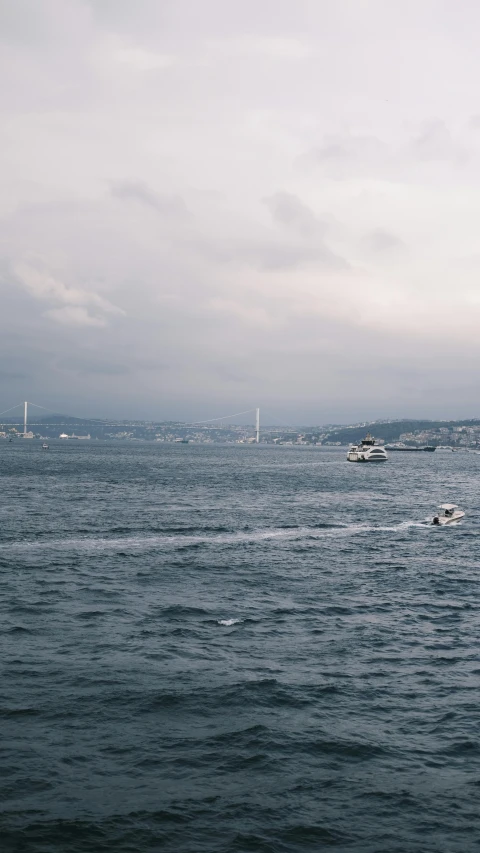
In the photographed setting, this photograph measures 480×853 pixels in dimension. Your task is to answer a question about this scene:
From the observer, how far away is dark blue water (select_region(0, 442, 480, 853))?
19.2 meters

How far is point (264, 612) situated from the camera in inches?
1578

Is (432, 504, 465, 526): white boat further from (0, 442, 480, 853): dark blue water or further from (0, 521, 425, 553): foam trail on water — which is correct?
(0, 442, 480, 853): dark blue water

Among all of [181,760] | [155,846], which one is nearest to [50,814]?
[155,846]

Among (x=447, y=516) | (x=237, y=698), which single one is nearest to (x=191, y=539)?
(x=447, y=516)

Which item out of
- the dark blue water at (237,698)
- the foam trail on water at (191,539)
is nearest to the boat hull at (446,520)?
the foam trail on water at (191,539)

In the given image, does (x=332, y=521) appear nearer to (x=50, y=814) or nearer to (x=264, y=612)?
(x=264, y=612)

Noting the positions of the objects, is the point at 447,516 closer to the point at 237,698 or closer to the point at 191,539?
the point at 191,539

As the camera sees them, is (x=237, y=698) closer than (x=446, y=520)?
Yes

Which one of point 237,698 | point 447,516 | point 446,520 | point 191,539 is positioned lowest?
point 237,698

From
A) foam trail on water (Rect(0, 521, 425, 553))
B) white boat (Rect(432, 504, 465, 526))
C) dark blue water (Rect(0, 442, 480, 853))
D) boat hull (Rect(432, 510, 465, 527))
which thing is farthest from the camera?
white boat (Rect(432, 504, 465, 526))

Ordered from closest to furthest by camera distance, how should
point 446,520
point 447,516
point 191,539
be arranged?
point 191,539 → point 446,520 → point 447,516

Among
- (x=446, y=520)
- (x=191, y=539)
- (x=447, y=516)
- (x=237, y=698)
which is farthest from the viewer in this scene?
(x=447, y=516)

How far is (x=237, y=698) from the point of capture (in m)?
27.2

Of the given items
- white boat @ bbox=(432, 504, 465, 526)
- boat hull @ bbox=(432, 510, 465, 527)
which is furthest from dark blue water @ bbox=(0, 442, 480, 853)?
white boat @ bbox=(432, 504, 465, 526)
